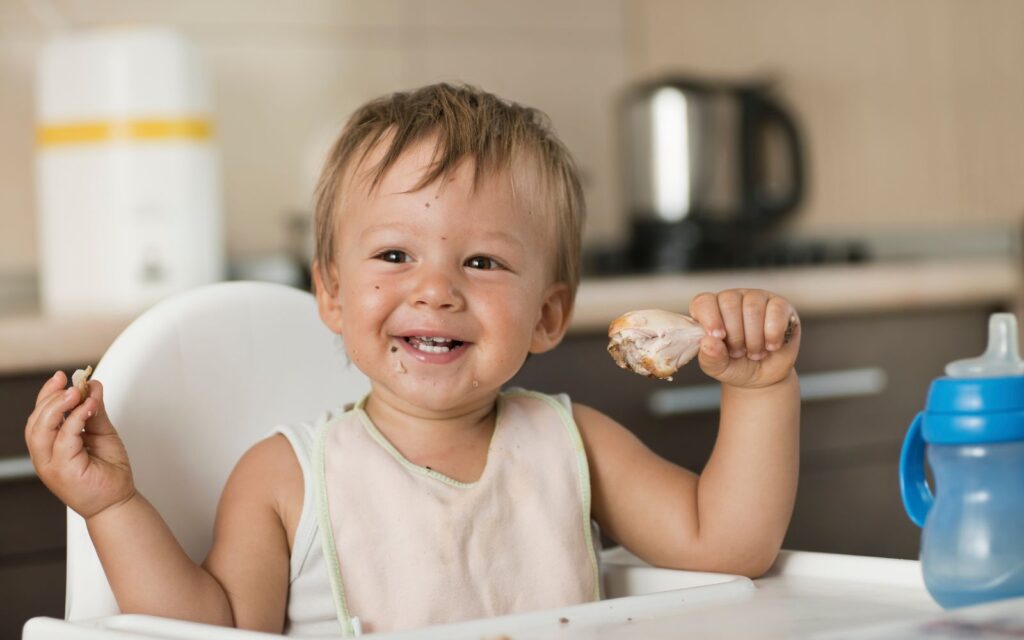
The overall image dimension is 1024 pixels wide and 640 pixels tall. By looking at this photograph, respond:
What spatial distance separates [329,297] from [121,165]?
867mm

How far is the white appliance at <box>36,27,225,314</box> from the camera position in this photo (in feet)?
6.21

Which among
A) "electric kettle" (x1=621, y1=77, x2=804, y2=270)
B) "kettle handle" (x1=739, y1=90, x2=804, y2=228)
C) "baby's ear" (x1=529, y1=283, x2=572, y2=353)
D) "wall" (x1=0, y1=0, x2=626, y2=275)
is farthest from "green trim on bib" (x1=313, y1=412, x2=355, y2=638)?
"kettle handle" (x1=739, y1=90, x2=804, y2=228)

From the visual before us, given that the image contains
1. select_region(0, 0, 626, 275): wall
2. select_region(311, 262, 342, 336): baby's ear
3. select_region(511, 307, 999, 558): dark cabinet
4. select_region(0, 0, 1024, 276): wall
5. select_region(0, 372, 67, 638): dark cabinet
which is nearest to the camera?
select_region(311, 262, 342, 336): baby's ear

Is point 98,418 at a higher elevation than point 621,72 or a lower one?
lower

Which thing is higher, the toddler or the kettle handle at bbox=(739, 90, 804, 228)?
the kettle handle at bbox=(739, 90, 804, 228)

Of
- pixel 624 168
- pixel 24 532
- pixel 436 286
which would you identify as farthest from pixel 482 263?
pixel 624 168

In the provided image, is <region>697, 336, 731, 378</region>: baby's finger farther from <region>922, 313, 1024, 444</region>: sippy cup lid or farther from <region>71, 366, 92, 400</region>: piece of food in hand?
<region>71, 366, 92, 400</region>: piece of food in hand

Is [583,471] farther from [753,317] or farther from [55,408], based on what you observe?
[55,408]

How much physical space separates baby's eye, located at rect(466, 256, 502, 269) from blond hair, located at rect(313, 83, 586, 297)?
2.3 inches

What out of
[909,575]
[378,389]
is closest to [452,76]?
[378,389]

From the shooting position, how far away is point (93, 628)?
31.7 inches

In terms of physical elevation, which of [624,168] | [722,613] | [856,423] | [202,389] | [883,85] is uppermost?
[883,85]

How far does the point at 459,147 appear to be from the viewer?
1.06 m

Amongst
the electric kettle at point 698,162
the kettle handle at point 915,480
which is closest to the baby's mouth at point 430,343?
the kettle handle at point 915,480
